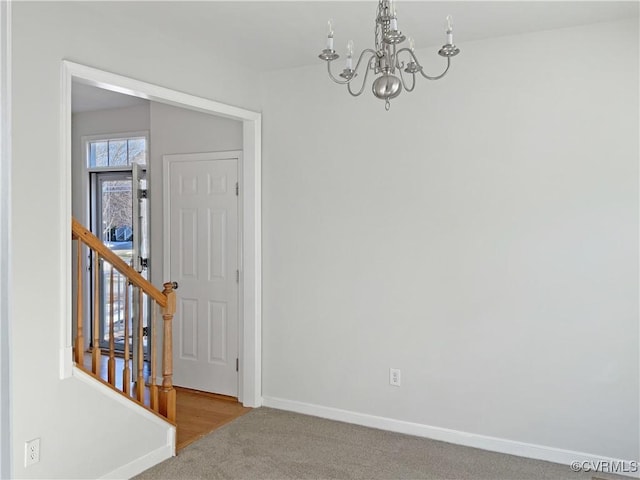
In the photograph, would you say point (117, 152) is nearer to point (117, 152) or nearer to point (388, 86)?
point (117, 152)

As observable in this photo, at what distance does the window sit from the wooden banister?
97.5 inches

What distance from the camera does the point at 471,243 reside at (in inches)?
135

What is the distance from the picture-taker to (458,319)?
3490 millimetres

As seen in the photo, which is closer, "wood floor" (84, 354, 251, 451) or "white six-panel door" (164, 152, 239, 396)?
"wood floor" (84, 354, 251, 451)

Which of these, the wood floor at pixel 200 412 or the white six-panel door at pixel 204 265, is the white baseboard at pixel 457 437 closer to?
the wood floor at pixel 200 412

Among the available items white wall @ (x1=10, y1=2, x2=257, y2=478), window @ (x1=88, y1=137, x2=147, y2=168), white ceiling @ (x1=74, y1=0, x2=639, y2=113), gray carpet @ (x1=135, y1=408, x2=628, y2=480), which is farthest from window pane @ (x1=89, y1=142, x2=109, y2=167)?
gray carpet @ (x1=135, y1=408, x2=628, y2=480)

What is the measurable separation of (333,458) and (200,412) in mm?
1290

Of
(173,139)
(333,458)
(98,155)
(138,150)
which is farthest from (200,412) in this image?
(98,155)

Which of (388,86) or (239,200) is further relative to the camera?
(239,200)

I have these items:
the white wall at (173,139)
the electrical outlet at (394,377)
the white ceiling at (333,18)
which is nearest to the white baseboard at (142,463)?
the electrical outlet at (394,377)

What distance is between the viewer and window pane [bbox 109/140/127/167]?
5637 mm

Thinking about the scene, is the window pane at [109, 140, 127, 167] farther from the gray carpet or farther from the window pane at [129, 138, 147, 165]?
the gray carpet

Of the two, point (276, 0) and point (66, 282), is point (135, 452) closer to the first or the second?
point (66, 282)

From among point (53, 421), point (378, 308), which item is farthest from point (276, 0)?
point (53, 421)
